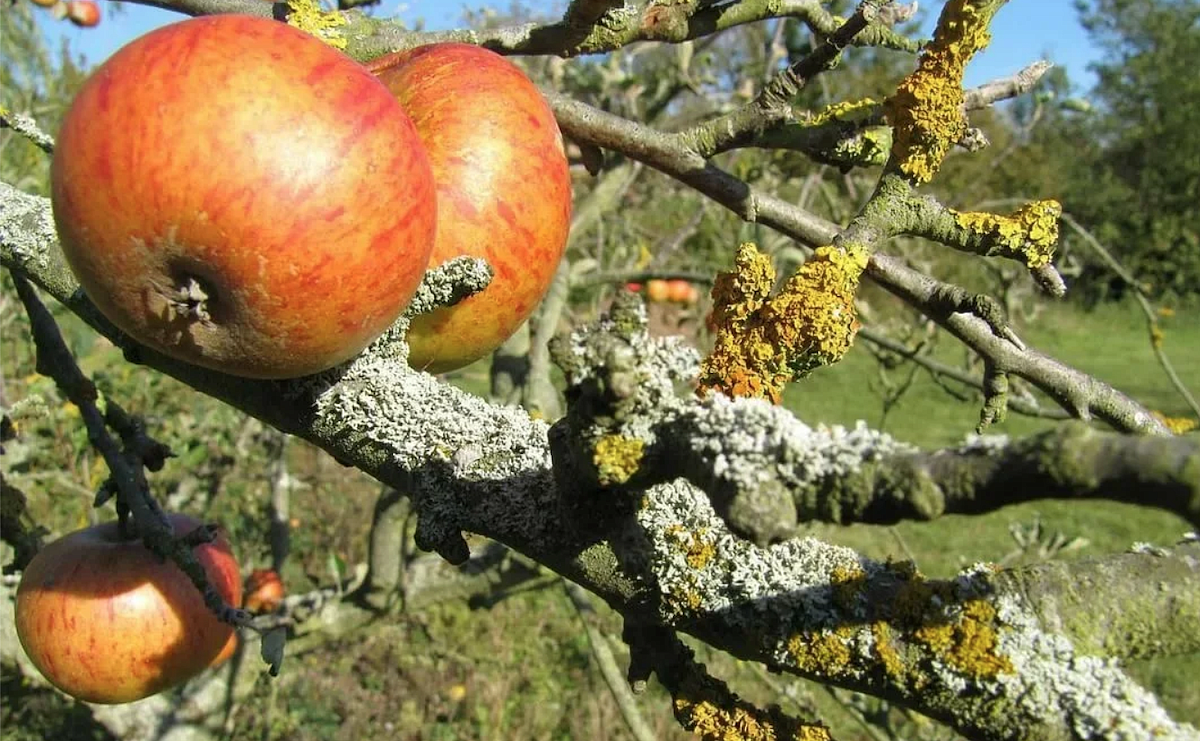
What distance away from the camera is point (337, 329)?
93 cm

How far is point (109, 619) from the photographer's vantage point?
68.0 inches

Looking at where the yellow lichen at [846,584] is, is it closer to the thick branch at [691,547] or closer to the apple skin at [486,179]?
the thick branch at [691,547]

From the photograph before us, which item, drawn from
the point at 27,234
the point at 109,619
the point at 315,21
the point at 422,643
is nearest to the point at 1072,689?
the point at 315,21

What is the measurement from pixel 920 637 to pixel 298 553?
228 inches

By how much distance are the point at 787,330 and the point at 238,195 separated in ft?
1.66

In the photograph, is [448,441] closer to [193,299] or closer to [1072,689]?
[193,299]

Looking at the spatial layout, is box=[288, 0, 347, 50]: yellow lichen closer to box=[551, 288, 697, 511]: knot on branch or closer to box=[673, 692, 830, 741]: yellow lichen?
box=[551, 288, 697, 511]: knot on branch

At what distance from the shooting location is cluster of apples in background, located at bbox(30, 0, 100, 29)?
13.4ft

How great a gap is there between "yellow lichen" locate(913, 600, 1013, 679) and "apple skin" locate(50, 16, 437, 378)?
0.60m

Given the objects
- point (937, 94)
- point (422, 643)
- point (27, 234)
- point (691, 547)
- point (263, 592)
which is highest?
point (937, 94)

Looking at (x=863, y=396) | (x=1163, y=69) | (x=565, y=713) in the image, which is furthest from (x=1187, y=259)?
(x=565, y=713)

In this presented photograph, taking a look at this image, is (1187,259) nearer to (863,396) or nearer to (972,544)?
(863,396)

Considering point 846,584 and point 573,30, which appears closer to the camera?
point 846,584

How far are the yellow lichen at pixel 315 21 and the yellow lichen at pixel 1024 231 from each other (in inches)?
34.2
